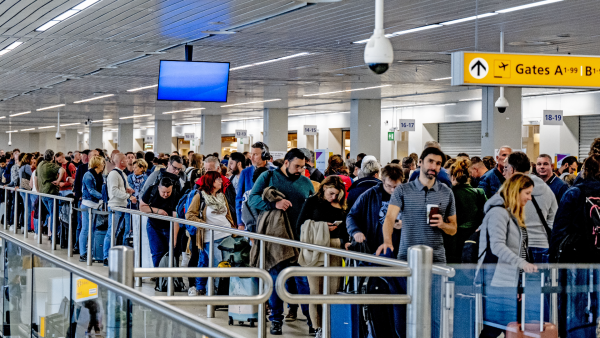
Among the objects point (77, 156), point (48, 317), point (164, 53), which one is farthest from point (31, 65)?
point (48, 317)

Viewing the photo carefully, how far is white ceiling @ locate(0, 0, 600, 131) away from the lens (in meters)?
9.93

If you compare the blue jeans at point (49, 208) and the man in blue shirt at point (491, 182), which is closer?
the man in blue shirt at point (491, 182)

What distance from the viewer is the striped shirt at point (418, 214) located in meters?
5.28

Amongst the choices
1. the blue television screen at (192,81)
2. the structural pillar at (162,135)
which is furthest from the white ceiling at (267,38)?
the structural pillar at (162,135)

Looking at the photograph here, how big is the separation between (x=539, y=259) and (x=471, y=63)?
10.2ft

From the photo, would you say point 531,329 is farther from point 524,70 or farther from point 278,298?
point 524,70

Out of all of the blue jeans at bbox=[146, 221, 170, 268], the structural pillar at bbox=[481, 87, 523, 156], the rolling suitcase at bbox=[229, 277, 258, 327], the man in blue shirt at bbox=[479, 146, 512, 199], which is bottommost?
the rolling suitcase at bbox=[229, 277, 258, 327]

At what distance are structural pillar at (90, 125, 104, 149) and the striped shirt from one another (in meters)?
39.8

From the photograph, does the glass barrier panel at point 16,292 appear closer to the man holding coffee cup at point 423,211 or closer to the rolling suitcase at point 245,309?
the rolling suitcase at point 245,309

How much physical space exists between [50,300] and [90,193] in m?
6.57

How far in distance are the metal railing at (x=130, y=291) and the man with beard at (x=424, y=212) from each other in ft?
8.25

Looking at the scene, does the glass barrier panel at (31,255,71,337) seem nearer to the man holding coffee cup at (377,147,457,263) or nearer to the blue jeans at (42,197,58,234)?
the man holding coffee cup at (377,147,457,263)

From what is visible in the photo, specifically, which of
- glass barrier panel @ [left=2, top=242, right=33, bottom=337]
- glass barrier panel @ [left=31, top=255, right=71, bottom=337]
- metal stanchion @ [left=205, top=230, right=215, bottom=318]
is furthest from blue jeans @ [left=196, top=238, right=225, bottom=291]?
glass barrier panel @ [left=31, top=255, right=71, bottom=337]

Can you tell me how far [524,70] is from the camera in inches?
338
